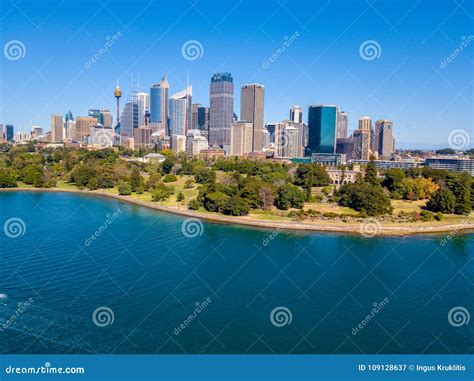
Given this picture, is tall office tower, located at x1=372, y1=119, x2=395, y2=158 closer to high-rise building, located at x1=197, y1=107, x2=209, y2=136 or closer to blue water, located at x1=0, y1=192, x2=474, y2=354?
high-rise building, located at x1=197, y1=107, x2=209, y2=136

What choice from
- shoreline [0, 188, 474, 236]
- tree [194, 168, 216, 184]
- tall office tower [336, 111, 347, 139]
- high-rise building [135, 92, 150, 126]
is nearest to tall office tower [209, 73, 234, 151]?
high-rise building [135, 92, 150, 126]

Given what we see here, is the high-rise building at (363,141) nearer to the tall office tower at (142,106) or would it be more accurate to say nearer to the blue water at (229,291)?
the tall office tower at (142,106)

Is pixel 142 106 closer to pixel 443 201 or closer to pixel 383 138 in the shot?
pixel 383 138

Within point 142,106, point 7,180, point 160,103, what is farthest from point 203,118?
point 7,180

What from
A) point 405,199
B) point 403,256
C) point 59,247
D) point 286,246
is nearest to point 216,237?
point 286,246

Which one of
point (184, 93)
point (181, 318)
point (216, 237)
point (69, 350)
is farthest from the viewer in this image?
point (184, 93)

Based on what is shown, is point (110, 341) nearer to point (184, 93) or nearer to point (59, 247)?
point (59, 247)

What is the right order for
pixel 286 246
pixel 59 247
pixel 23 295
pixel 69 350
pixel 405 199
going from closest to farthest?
pixel 69 350 < pixel 23 295 < pixel 59 247 < pixel 286 246 < pixel 405 199

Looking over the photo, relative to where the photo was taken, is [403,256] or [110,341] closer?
[110,341]

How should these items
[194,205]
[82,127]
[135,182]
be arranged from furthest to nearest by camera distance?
[82,127] → [135,182] → [194,205]
